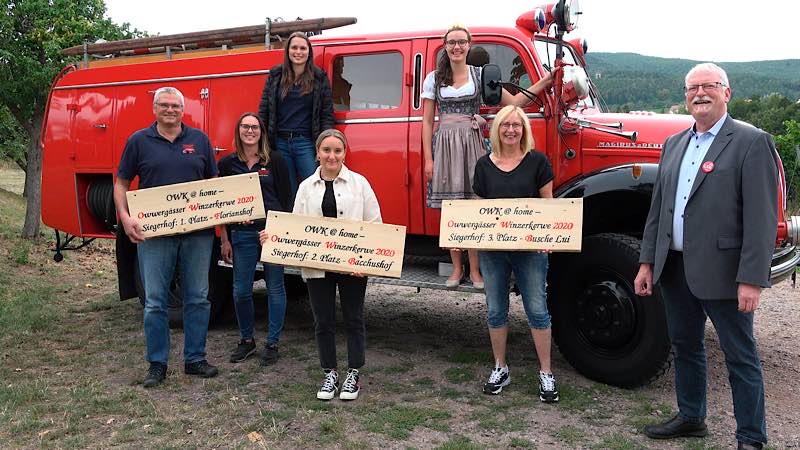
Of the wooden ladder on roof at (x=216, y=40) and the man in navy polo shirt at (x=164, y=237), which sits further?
the wooden ladder on roof at (x=216, y=40)

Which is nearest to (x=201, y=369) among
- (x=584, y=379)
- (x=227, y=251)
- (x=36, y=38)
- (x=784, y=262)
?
(x=227, y=251)

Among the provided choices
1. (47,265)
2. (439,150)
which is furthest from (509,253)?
(47,265)

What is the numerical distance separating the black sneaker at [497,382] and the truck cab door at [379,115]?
1359mm

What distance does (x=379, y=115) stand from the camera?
5.24m

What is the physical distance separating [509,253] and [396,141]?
4.65 ft

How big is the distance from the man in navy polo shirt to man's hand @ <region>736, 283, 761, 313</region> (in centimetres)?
330

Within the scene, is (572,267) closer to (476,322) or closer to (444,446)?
(444,446)

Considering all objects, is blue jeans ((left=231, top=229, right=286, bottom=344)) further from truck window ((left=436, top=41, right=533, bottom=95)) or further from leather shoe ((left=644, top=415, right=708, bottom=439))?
leather shoe ((left=644, top=415, right=708, bottom=439))

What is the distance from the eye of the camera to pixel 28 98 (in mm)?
10773

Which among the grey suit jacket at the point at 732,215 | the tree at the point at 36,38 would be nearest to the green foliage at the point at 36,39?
the tree at the point at 36,38

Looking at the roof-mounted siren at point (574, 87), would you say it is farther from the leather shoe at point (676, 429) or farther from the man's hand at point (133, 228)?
the man's hand at point (133, 228)

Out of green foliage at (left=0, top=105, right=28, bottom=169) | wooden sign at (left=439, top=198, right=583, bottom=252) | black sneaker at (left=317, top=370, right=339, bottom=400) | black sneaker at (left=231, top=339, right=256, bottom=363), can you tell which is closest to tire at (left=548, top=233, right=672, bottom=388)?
wooden sign at (left=439, top=198, right=583, bottom=252)

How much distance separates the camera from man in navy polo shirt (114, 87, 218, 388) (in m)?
4.55

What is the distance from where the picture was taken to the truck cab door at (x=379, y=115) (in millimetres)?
5176
